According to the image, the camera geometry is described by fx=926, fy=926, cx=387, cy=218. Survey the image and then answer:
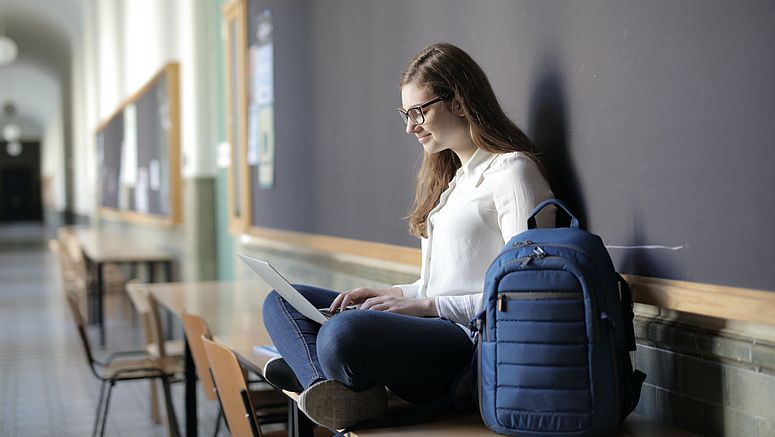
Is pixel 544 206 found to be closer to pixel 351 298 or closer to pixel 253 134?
pixel 351 298

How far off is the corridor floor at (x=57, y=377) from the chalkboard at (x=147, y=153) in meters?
1.25

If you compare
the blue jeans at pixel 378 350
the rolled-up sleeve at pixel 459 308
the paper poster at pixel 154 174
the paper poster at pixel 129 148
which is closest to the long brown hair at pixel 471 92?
the rolled-up sleeve at pixel 459 308

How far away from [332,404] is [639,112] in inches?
36.6

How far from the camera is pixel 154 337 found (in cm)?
472

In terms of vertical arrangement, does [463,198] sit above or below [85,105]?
below

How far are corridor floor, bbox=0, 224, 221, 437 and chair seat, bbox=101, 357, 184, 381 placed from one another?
49cm

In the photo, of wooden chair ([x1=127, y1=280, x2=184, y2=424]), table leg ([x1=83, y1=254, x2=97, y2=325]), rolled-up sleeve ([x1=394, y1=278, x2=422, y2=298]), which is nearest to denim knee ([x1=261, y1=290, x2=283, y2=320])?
rolled-up sleeve ([x1=394, y1=278, x2=422, y2=298])

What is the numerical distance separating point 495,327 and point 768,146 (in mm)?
619

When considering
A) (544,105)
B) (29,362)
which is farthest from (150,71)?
(544,105)

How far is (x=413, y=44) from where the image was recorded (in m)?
3.38

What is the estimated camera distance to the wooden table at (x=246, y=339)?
191 cm

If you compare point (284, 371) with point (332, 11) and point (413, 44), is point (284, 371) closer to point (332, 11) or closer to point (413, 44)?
point (413, 44)

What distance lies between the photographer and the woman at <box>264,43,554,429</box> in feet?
6.30

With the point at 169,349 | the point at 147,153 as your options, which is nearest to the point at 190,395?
the point at 169,349
